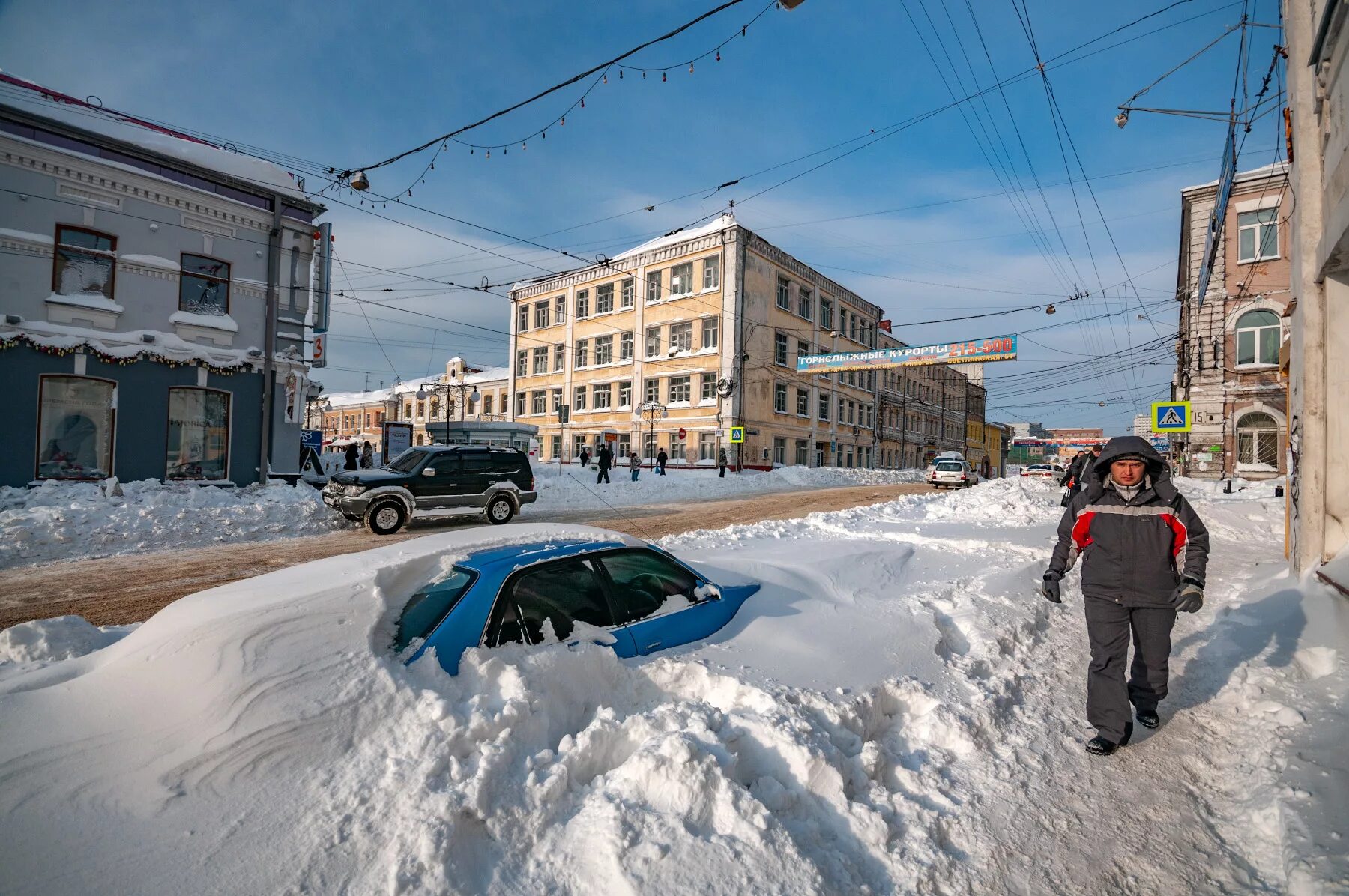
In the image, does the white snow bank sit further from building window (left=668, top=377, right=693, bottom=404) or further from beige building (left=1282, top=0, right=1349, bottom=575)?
building window (left=668, top=377, right=693, bottom=404)

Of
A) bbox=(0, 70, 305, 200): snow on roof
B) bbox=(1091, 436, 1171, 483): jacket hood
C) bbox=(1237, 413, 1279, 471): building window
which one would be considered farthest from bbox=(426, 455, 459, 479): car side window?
bbox=(1237, 413, 1279, 471): building window

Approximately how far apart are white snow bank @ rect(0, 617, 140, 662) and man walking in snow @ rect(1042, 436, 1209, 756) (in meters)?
5.93

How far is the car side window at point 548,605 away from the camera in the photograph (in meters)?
3.44

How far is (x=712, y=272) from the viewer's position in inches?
1545

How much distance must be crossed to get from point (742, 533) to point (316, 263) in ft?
50.1

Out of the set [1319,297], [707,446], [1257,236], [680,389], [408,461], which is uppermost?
[1257,236]

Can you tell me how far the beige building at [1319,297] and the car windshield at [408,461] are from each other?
47.2ft

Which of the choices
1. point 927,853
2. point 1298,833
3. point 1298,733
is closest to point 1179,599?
point 1298,733

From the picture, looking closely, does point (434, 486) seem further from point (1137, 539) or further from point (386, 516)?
point (1137, 539)

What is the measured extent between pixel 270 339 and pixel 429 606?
17040 millimetres

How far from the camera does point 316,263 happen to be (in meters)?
18.7

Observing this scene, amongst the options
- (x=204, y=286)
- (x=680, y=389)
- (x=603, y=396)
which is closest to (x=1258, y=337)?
(x=680, y=389)

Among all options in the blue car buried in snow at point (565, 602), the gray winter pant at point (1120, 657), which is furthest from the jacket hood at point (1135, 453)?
the blue car buried in snow at point (565, 602)

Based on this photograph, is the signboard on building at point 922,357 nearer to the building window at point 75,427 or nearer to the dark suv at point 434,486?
the dark suv at point 434,486
